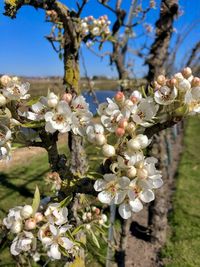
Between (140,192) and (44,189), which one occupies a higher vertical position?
(140,192)

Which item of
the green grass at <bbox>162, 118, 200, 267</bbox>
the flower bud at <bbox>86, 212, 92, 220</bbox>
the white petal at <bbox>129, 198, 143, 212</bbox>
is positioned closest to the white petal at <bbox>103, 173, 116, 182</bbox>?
the white petal at <bbox>129, 198, 143, 212</bbox>

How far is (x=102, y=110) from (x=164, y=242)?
182 inches

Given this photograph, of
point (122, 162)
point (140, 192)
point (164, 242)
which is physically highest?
point (122, 162)

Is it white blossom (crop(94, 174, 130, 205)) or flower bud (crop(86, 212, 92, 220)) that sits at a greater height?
white blossom (crop(94, 174, 130, 205))

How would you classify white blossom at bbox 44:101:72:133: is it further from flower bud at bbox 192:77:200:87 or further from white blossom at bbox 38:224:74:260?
flower bud at bbox 192:77:200:87

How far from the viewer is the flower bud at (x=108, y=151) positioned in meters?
1.48

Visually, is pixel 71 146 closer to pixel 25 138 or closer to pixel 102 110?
pixel 25 138

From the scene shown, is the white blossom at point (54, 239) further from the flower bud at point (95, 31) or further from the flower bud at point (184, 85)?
the flower bud at point (95, 31)

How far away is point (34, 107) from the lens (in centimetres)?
160

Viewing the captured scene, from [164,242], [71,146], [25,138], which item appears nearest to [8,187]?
[164,242]

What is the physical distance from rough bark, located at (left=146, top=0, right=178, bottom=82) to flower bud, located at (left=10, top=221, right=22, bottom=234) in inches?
171

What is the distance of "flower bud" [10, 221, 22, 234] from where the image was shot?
1.49m

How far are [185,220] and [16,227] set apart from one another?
546cm

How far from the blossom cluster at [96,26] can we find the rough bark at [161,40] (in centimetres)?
86
